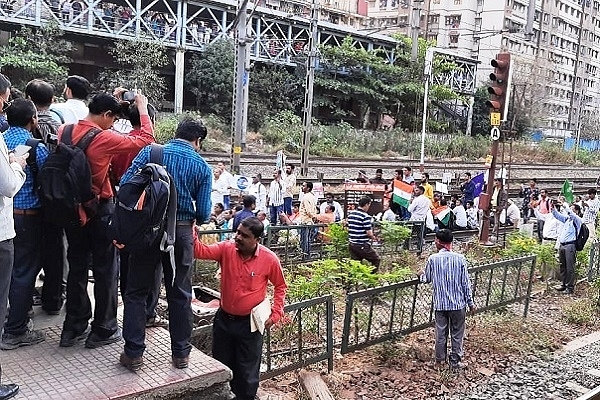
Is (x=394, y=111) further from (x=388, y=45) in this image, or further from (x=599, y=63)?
(x=599, y=63)

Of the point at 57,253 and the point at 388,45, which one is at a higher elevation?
the point at 388,45

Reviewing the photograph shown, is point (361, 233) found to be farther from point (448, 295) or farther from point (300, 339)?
point (300, 339)

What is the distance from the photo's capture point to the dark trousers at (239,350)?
14.8 feet

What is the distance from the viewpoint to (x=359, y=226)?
9742 mm

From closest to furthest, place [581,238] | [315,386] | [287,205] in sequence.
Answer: [315,386] → [581,238] → [287,205]

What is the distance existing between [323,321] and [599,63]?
81.3 meters

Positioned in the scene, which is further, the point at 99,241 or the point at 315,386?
the point at 315,386

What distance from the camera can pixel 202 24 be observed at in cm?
3228

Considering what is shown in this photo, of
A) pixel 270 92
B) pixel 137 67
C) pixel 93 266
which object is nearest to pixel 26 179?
pixel 93 266

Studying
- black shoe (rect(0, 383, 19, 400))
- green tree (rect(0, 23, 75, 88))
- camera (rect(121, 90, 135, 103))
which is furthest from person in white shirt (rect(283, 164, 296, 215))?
green tree (rect(0, 23, 75, 88))

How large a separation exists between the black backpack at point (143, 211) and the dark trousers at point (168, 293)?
0.44 ft

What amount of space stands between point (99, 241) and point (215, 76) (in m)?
27.6

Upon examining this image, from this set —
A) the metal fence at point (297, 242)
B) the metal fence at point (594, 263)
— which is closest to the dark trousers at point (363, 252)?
the metal fence at point (297, 242)

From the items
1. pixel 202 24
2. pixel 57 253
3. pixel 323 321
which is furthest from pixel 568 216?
pixel 202 24
